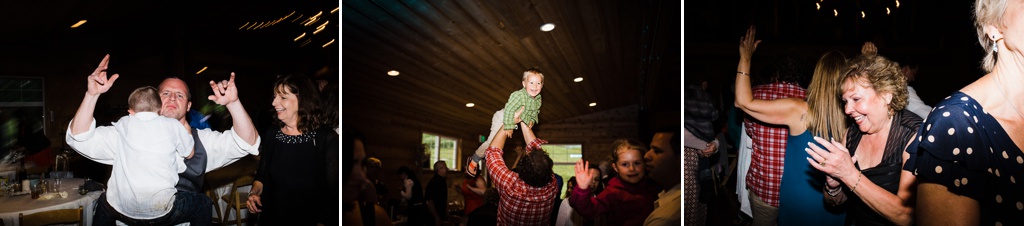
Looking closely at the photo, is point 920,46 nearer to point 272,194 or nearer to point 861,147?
point 861,147

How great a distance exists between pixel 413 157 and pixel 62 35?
5.88ft

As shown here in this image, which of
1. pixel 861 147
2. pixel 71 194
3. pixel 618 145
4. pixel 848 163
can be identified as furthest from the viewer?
pixel 618 145

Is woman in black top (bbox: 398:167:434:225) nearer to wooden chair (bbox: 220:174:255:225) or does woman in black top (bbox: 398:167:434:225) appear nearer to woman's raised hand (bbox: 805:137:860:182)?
wooden chair (bbox: 220:174:255:225)

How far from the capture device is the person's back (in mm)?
2805

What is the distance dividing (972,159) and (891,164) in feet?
1.35

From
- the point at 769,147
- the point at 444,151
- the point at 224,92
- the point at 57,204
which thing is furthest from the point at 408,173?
the point at 769,147

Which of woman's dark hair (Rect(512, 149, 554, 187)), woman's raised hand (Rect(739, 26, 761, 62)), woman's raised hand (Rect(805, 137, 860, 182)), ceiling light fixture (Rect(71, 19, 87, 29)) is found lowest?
woman's dark hair (Rect(512, 149, 554, 187))

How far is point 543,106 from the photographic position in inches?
116

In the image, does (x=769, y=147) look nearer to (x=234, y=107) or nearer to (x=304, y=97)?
(x=304, y=97)

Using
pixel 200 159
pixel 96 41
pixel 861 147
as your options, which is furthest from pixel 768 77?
pixel 96 41

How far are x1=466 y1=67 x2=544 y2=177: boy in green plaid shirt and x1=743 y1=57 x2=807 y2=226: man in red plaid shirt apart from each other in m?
1.08

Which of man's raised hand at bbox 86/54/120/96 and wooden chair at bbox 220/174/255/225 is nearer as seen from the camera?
man's raised hand at bbox 86/54/120/96

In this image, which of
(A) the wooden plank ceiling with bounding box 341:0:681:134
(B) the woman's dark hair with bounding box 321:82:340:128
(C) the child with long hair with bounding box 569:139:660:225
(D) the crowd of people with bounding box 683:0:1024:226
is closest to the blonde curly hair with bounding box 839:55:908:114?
(D) the crowd of people with bounding box 683:0:1024:226

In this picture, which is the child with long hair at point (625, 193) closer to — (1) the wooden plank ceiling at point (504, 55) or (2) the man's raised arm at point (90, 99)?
(1) the wooden plank ceiling at point (504, 55)
